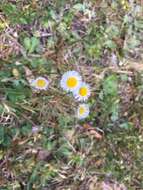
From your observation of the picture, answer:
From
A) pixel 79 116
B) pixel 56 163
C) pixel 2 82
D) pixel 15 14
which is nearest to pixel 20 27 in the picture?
pixel 15 14

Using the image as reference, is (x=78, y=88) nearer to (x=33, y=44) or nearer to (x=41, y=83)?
(x=41, y=83)

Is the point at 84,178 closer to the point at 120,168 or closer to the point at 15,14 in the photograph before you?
the point at 120,168

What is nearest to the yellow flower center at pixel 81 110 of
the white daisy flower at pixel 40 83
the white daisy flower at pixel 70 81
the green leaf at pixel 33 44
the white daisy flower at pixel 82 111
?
the white daisy flower at pixel 82 111

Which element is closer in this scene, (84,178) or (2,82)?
(2,82)

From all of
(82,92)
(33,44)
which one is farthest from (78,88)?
(33,44)

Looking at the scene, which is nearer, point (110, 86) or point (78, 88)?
point (78, 88)

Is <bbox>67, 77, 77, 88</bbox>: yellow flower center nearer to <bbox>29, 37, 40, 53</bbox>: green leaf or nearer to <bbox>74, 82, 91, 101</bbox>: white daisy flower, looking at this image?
<bbox>74, 82, 91, 101</bbox>: white daisy flower

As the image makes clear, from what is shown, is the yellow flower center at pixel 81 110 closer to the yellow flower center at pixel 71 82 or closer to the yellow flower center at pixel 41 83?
the yellow flower center at pixel 71 82
